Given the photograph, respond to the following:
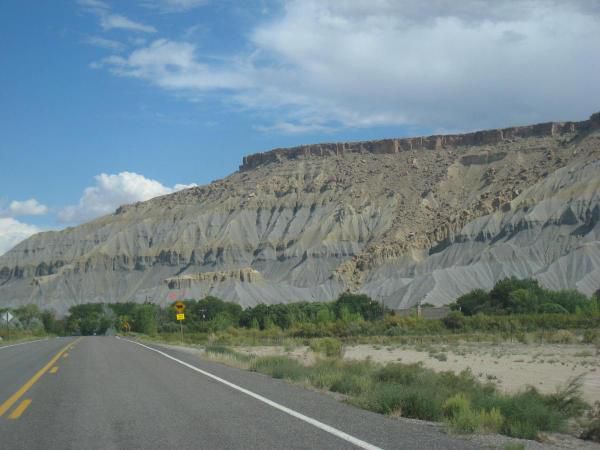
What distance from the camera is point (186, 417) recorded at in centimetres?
1165

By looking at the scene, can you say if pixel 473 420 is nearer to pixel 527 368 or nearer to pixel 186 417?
pixel 186 417

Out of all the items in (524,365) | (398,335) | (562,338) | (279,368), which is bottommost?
(398,335)

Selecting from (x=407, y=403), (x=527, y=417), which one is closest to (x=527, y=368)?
(x=407, y=403)

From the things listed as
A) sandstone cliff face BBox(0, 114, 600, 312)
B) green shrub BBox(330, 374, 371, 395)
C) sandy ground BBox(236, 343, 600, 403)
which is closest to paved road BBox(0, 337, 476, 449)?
green shrub BBox(330, 374, 371, 395)

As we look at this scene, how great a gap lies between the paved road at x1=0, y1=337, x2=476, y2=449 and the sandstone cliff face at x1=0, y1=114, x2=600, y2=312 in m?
85.4

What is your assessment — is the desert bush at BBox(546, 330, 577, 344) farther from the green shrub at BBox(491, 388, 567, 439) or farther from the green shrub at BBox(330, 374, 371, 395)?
the green shrub at BBox(491, 388, 567, 439)

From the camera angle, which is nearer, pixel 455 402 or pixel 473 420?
pixel 473 420

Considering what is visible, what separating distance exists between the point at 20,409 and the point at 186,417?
10.9ft

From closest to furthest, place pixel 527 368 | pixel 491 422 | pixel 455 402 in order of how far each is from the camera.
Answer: pixel 491 422
pixel 455 402
pixel 527 368

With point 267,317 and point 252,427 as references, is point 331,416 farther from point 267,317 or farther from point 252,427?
point 267,317

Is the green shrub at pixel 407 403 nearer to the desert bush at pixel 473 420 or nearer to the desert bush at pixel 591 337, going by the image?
the desert bush at pixel 473 420

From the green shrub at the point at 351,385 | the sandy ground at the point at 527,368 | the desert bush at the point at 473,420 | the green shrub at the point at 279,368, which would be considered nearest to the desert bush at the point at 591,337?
the sandy ground at the point at 527,368

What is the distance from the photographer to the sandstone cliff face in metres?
109

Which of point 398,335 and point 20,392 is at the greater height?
point 20,392
